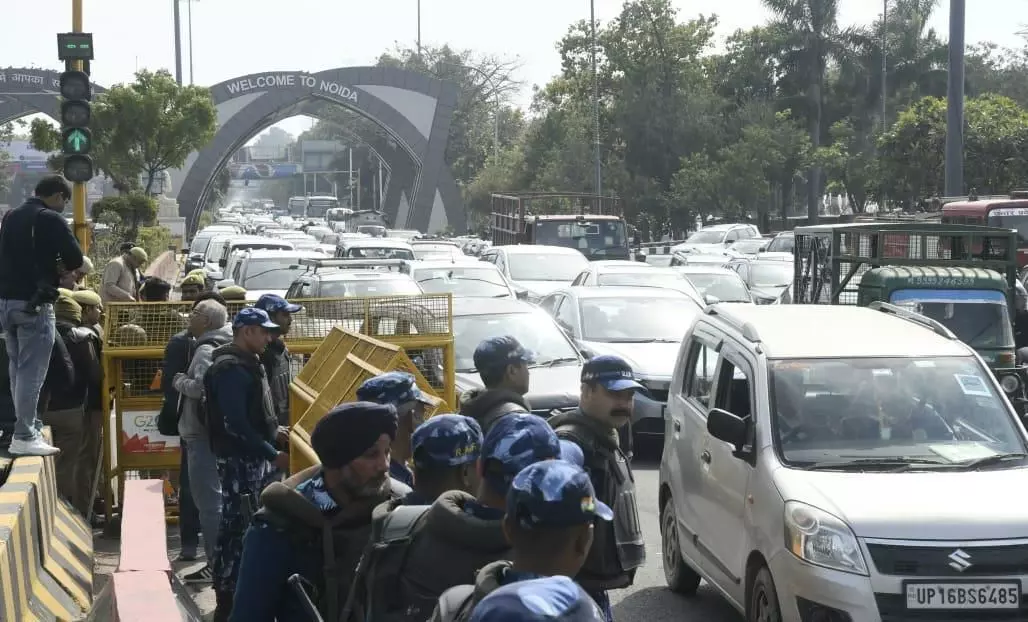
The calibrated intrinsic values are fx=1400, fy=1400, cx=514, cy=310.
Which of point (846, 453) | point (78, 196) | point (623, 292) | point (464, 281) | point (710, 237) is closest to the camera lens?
point (846, 453)

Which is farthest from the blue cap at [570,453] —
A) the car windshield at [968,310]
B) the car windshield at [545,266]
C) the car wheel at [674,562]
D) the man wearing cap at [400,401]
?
the car windshield at [545,266]

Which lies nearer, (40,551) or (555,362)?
(40,551)

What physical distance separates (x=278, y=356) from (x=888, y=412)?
3.65m

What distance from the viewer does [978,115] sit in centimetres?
3834

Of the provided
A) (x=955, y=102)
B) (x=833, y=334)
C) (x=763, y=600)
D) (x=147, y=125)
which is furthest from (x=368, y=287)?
(x=147, y=125)

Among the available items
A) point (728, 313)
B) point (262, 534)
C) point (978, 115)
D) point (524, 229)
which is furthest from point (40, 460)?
point (978, 115)

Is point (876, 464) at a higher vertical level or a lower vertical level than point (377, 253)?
lower

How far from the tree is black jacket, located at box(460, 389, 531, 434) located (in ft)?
132

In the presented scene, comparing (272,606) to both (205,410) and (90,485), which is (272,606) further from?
(90,485)

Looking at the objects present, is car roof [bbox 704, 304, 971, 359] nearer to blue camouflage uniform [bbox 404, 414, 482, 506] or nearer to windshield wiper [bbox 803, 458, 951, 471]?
windshield wiper [bbox 803, 458, 951, 471]

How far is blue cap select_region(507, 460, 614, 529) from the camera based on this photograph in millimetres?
2842

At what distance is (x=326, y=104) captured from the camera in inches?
2808

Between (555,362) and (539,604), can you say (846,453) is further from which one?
(555,362)

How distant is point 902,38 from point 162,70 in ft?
117
